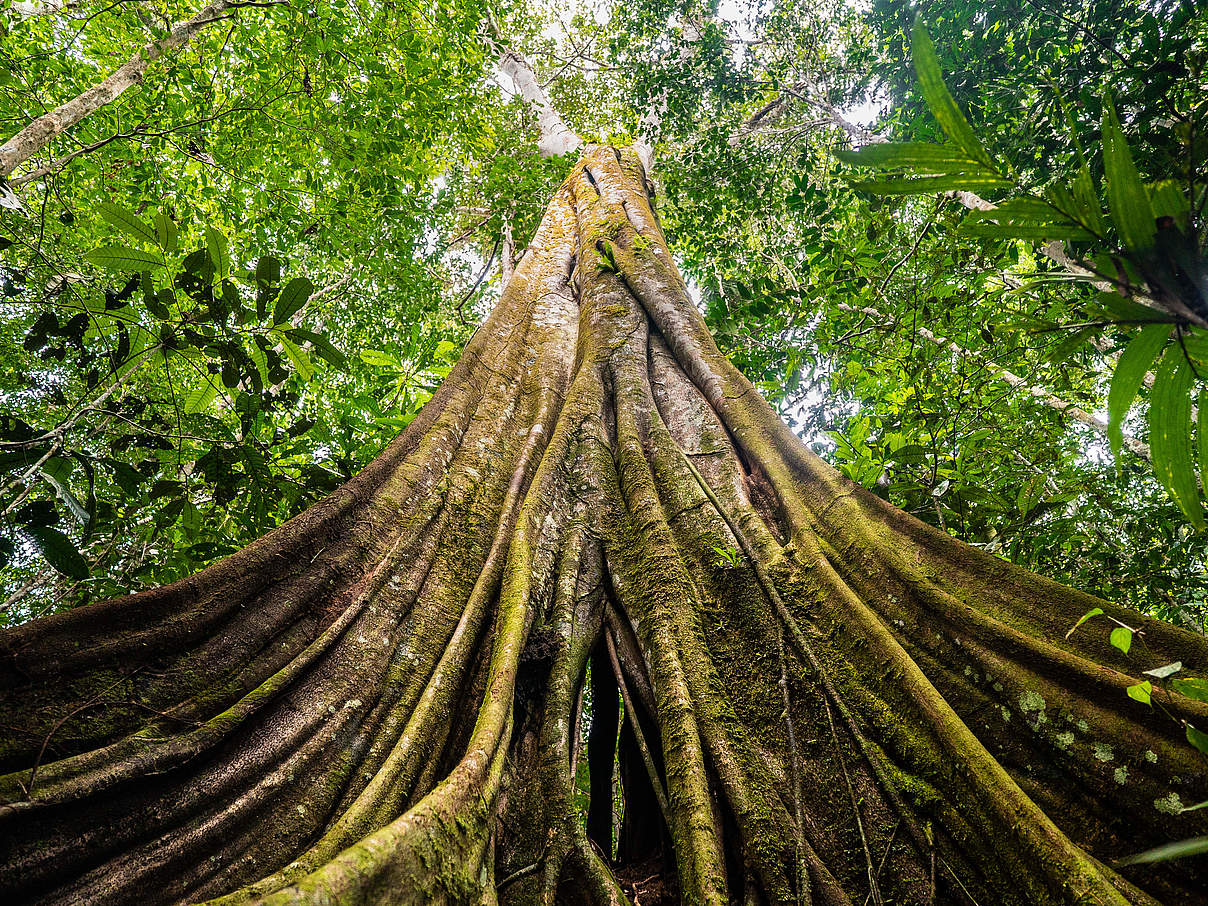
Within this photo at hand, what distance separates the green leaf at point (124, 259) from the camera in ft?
5.30

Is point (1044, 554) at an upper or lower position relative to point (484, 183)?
lower

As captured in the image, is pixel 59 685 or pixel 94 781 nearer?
pixel 94 781

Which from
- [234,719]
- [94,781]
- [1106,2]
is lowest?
[94,781]

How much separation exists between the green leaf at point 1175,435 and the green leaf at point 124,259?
2.29 meters

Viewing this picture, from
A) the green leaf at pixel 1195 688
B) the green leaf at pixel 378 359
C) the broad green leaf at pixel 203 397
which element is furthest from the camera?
the green leaf at pixel 378 359

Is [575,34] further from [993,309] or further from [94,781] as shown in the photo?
[94,781]

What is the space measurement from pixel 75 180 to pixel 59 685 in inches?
211

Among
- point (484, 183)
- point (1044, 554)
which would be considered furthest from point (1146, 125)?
point (484, 183)

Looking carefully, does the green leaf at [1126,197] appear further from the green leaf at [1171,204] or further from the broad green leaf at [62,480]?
the broad green leaf at [62,480]

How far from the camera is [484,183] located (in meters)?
7.13

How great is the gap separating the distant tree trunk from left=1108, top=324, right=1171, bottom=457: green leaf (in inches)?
33.9

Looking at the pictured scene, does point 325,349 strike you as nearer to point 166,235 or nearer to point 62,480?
point 166,235

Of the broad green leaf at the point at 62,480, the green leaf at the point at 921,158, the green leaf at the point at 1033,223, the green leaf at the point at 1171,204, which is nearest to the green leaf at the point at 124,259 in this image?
the broad green leaf at the point at 62,480

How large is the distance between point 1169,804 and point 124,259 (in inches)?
110
